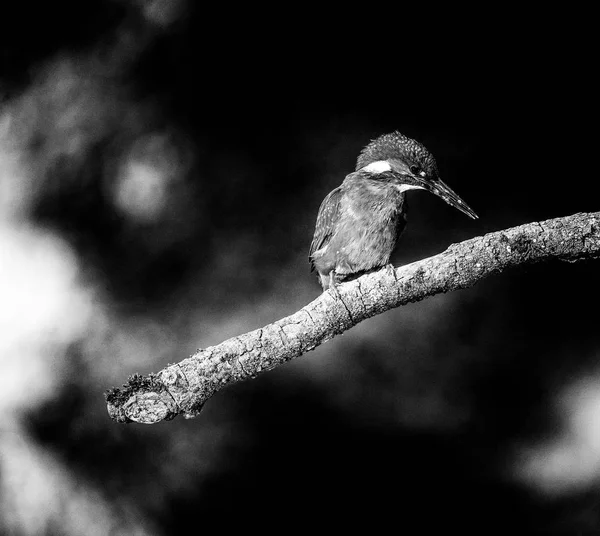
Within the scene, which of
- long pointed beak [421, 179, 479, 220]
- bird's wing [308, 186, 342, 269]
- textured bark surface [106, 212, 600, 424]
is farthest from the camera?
bird's wing [308, 186, 342, 269]

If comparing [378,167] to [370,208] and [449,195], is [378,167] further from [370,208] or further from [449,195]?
[449,195]

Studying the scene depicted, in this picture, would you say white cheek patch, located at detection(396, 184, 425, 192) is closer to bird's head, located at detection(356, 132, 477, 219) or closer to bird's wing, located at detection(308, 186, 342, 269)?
bird's head, located at detection(356, 132, 477, 219)

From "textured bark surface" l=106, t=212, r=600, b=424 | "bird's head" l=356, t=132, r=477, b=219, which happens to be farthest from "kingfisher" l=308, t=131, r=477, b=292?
"textured bark surface" l=106, t=212, r=600, b=424

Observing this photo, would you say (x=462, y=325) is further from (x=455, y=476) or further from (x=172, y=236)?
(x=172, y=236)

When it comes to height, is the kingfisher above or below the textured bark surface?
above

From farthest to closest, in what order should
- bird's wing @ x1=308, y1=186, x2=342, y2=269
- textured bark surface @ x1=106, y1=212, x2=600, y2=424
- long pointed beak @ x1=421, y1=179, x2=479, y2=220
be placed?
bird's wing @ x1=308, y1=186, x2=342, y2=269, long pointed beak @ x1=421, y1=179, x2=479, y2=220, textured bark surface @ x1=106, y1=212, x2=600, y2=424

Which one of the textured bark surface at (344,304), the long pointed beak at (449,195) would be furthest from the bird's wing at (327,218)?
the textured bark surface at (344,304)
